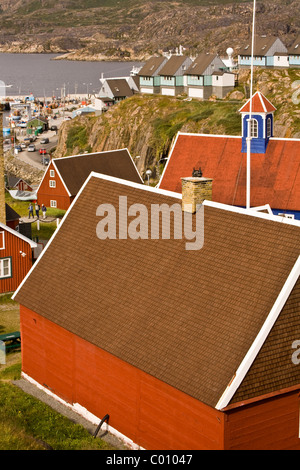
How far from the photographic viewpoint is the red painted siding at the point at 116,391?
18562 mm

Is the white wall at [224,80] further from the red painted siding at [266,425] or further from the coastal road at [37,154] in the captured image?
the red painted siding at [266,425]

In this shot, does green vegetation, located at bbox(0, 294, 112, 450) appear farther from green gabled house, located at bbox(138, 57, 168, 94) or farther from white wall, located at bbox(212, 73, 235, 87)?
green gabled house, located at bbox(138, 57, 168, 94)

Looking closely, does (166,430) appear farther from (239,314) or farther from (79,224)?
(79,224)

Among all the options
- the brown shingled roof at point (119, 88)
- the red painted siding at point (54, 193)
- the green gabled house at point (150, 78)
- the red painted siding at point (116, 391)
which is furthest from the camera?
the brown shingled roof at point (119, 88)

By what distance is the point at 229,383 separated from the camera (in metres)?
17.5

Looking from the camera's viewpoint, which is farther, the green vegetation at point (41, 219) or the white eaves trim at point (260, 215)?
the green vegetation at point (41, 219)

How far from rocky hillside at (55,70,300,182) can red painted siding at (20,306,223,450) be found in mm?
44951

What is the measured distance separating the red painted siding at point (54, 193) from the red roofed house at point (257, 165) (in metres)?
17.4

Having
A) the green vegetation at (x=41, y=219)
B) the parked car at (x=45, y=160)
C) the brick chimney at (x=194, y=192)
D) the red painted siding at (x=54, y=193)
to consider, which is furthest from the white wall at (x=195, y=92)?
the brick chimney at (x=194, y=192)

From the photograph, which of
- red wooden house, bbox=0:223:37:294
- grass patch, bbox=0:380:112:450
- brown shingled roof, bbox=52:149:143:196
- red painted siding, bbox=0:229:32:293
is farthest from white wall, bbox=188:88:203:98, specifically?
grass patch, bbox=0:380:112:450

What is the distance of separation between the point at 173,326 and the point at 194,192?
14.5 ft
